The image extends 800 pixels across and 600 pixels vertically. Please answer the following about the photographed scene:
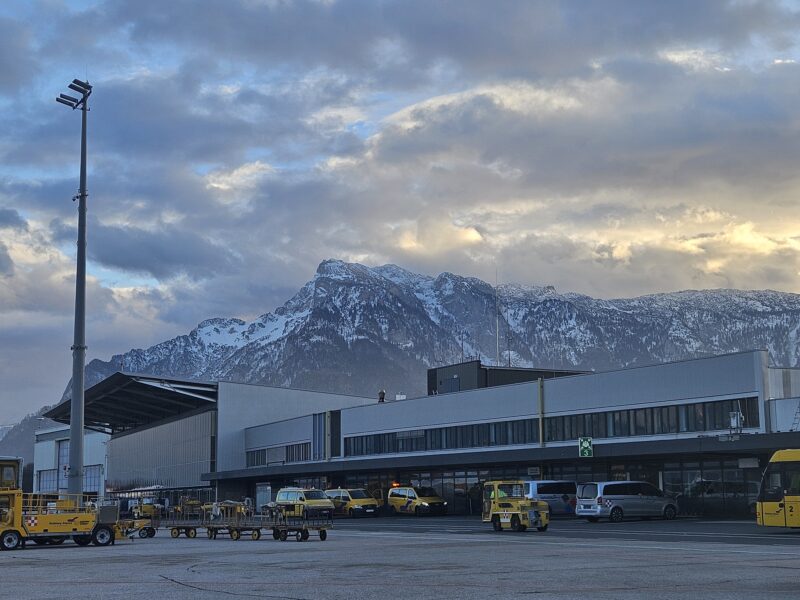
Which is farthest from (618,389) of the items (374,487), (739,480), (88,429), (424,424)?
(88,429)

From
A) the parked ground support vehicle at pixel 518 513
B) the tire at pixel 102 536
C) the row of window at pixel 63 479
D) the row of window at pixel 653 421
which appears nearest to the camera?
the tire at pixel 102 536

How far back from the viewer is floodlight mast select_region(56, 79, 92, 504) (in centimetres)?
3703

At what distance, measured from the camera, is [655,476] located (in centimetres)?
5209

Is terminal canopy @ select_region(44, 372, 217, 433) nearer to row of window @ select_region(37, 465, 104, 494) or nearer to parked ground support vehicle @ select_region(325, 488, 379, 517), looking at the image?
row of window @ select_region(37, 465, 104, 494)

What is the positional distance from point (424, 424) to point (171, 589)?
5123 cm

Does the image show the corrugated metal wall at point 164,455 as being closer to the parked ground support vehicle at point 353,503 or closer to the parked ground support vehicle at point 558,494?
the parked ground support vehicle at point 353,503

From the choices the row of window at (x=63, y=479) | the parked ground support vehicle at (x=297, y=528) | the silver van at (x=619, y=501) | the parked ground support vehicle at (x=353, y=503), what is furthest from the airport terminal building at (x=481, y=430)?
the parked ground support vehicle at (x=297, y=528)

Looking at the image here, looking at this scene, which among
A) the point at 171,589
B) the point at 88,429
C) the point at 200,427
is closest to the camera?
the point at 171,589

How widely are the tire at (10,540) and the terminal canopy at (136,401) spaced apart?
168 ft

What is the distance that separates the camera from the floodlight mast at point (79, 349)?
121ft

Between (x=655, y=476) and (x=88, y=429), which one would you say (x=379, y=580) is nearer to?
(x=655, y=476)

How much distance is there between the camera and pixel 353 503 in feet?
197

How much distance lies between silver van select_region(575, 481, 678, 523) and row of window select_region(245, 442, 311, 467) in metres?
37.1

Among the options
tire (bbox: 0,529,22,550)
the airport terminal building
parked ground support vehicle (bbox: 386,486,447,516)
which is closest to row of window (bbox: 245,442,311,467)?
the airport terminal building
